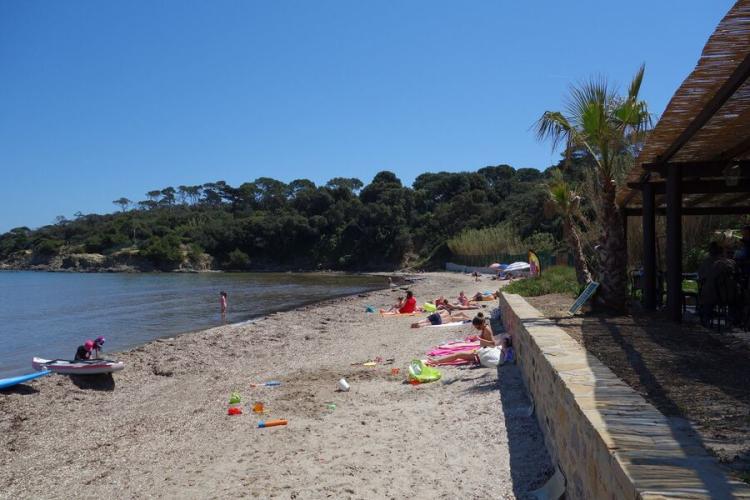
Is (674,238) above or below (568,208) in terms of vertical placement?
below

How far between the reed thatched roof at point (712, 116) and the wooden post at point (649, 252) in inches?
10.6

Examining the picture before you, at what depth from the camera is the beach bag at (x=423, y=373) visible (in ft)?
27.0

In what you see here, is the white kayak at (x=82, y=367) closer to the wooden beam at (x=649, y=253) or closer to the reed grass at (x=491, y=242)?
the wooden beam at (x=649, y=253)

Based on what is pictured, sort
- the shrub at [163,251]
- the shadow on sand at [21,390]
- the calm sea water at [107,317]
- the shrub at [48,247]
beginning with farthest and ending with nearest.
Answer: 1. the shrub at [48,247]
2. the shrub at [163,251]
3. the calm sea water at [107,317]
4. the shadow on sand at [21,390]

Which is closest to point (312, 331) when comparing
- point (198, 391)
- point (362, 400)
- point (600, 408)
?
point (198, 391)

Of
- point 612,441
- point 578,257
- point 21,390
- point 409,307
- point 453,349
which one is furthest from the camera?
point 409,307

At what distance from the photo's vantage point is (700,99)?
→ 5621 mm

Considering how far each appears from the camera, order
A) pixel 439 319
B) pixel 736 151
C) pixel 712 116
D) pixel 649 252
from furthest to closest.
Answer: pixel 439 319
pixel 649 252
pixel 736 151
pixel 712 116

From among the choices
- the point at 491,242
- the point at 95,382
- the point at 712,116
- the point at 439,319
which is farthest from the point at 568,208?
the point at 491,242

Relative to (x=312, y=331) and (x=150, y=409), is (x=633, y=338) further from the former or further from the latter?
(x=312, y=331)

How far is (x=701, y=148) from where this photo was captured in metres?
7.05

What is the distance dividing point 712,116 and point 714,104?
419 millimetres

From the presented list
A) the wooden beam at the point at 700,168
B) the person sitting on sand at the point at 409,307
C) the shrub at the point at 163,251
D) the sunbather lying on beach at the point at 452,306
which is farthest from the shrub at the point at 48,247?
the wooden beam at the point at 700,168

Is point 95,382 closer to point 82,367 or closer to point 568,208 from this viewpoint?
point 82,367
